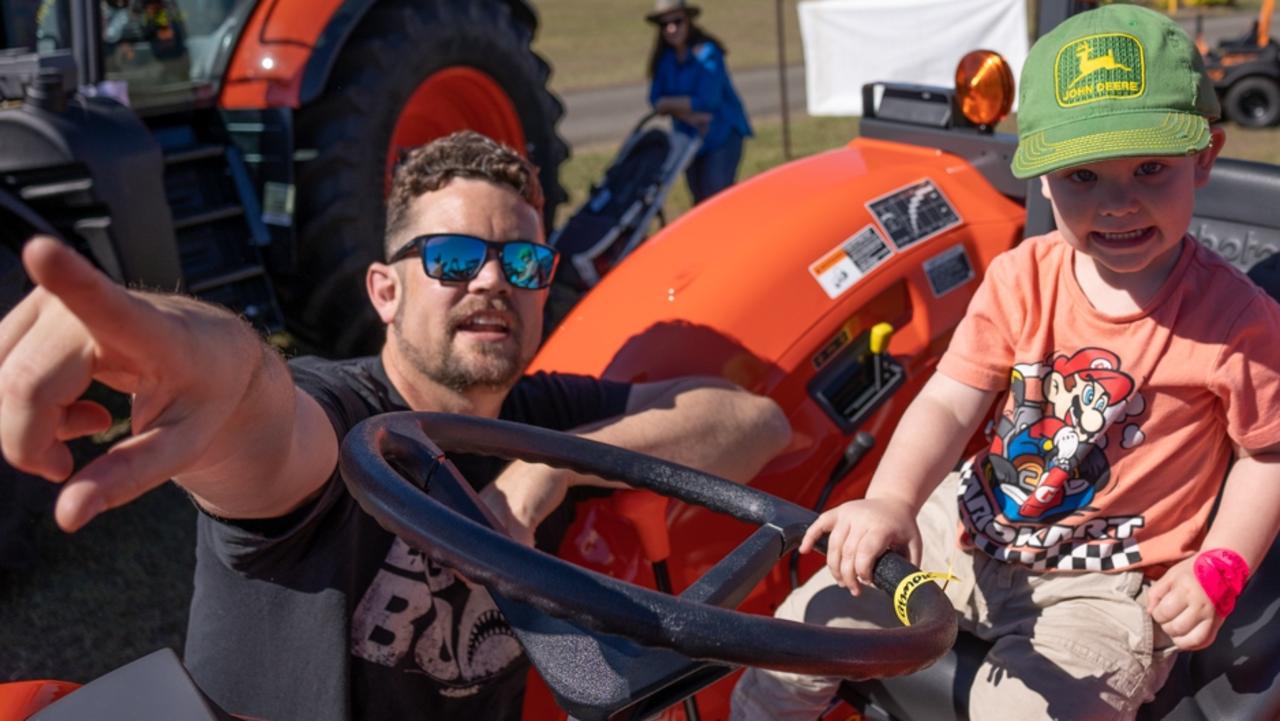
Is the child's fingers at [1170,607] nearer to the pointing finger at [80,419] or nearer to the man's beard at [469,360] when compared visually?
the man's beard at [469,360]

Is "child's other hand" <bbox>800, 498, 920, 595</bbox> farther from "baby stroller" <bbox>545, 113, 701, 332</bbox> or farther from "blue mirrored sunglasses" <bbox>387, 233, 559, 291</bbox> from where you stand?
"baby stroller" <bbox>545, 113, 701, 332</bbox>

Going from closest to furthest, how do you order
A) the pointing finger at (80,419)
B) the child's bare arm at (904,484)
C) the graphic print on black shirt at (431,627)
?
the pointing finger at (80,419), the child's bare arm at (904,484), the graphic print on black shirt at (431,627)

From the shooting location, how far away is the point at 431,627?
1705 millimetres

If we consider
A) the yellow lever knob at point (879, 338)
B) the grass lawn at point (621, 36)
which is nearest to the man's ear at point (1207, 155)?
the yellow lever knob at point (879, 338)

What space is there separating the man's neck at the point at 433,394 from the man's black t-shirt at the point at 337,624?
0.31 feet

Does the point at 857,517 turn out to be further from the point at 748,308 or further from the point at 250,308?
the point at 250,308

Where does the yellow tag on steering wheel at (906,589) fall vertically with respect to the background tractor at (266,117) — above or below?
above

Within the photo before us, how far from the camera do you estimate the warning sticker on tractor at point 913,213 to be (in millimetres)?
2361

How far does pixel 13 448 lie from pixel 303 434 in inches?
22.4

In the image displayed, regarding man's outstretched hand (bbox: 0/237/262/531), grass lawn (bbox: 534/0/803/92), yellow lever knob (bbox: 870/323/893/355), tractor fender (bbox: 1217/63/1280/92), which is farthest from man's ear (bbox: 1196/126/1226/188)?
grass lawn (bbox: 534/0/803/92)

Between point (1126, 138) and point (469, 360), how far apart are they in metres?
0.88

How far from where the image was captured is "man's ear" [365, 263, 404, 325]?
1.92m

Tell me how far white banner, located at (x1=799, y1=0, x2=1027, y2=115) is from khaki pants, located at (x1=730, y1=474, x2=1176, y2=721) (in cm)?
691

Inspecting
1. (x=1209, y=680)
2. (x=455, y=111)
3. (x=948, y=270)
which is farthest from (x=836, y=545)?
(x=455, y=111)
